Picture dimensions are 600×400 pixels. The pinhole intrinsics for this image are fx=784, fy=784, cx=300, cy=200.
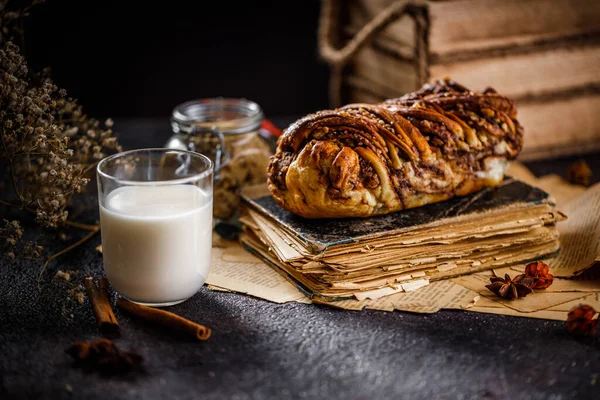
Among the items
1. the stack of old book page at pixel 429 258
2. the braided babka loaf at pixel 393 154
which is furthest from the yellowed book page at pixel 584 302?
the braided babka loaf at pixel 393 154

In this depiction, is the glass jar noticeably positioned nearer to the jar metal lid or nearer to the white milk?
the jar metal lid

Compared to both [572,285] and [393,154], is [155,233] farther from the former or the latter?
[572,285]

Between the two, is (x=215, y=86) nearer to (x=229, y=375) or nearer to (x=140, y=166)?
(x=140, y=166)

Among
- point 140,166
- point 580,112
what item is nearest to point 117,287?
point 140,166

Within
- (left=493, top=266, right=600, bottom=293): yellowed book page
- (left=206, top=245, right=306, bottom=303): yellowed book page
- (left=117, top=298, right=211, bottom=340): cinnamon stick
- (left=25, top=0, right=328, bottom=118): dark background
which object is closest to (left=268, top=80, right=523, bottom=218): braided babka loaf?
(left=206, top=245, right=306, bottom=303): yellowed book page

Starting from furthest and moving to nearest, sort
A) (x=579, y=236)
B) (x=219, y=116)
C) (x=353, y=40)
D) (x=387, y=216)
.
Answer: (x=353, y=40) < (x=219, y=116) < (x=579, y=236) < (x=387, y=216)

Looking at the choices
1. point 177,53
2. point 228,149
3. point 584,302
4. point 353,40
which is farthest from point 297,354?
point 177,53

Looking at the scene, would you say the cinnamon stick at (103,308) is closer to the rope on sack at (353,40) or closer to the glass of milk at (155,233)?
the glass of milk at (155,233)
